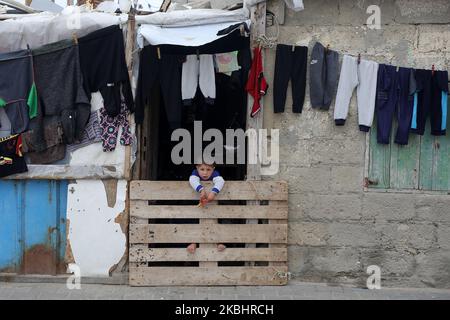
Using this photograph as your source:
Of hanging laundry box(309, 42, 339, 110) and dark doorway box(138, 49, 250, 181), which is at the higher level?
hanging laundry box(309, 42, 339, 110)

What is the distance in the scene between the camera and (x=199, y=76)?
559cm

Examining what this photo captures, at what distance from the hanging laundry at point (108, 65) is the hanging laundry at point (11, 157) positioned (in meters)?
1.02

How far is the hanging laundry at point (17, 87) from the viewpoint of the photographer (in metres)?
5.48

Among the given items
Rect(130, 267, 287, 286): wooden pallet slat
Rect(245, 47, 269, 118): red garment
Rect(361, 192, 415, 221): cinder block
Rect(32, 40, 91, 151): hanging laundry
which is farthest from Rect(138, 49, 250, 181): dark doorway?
Rect(361, 192, 415, 221): cinder block

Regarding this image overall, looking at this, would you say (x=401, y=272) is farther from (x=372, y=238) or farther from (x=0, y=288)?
(x=0, y=288)

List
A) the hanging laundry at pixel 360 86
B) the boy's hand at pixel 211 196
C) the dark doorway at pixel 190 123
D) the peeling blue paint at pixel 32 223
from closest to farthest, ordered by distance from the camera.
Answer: the boy's hand at pixel 211 196 → the hanging laundry at pixel 360 86 → the peeling blue paint at pixel 32 223 → the dark doorway at pixel 190 123

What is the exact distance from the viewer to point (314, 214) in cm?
566

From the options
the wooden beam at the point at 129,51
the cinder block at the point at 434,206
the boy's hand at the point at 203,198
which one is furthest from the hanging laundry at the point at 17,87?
the cinder block at the point at 434,206

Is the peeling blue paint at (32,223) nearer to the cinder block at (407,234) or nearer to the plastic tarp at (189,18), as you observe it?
the plastic tarp at (189,18)

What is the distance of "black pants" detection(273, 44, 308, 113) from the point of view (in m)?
5.55

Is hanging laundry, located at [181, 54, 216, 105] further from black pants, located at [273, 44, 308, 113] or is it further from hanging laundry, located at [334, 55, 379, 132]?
hanging laundry, located at [334, 55, 379, 132]

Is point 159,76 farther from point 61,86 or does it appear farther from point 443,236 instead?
point 443,236

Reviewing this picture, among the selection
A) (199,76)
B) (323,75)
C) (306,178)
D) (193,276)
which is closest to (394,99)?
(323,75)

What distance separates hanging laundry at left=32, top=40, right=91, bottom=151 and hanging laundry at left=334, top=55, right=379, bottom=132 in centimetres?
289
